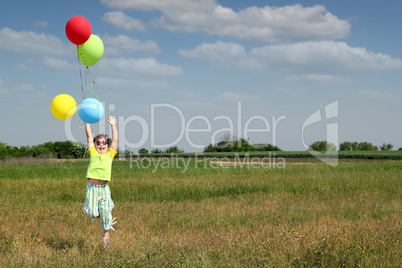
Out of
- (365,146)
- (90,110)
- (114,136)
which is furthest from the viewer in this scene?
(365,146)

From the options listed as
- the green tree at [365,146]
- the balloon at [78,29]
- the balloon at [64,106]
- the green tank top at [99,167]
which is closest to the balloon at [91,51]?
the balloon at [78,29]

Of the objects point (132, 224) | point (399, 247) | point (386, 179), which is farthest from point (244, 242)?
point (386, 179)

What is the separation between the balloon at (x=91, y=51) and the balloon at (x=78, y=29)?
193 millimetres

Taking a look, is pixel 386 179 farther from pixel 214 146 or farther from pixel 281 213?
pixel 214 146

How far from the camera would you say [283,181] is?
1459 centimetres

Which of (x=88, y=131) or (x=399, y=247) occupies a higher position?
(x=88, y=131)

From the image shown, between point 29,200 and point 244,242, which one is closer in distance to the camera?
point 244,242

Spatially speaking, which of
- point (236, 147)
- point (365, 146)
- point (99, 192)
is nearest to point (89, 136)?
point (99, 192)

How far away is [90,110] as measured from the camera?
6.68 meters

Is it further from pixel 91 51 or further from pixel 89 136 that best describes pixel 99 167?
pixel 91 51

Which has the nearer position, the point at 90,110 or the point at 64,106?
the point at 90,110

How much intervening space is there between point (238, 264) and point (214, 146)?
64.9 metres

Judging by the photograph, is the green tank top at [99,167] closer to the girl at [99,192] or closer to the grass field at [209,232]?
the girl at [99,192]

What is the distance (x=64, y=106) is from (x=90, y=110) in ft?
2.58
